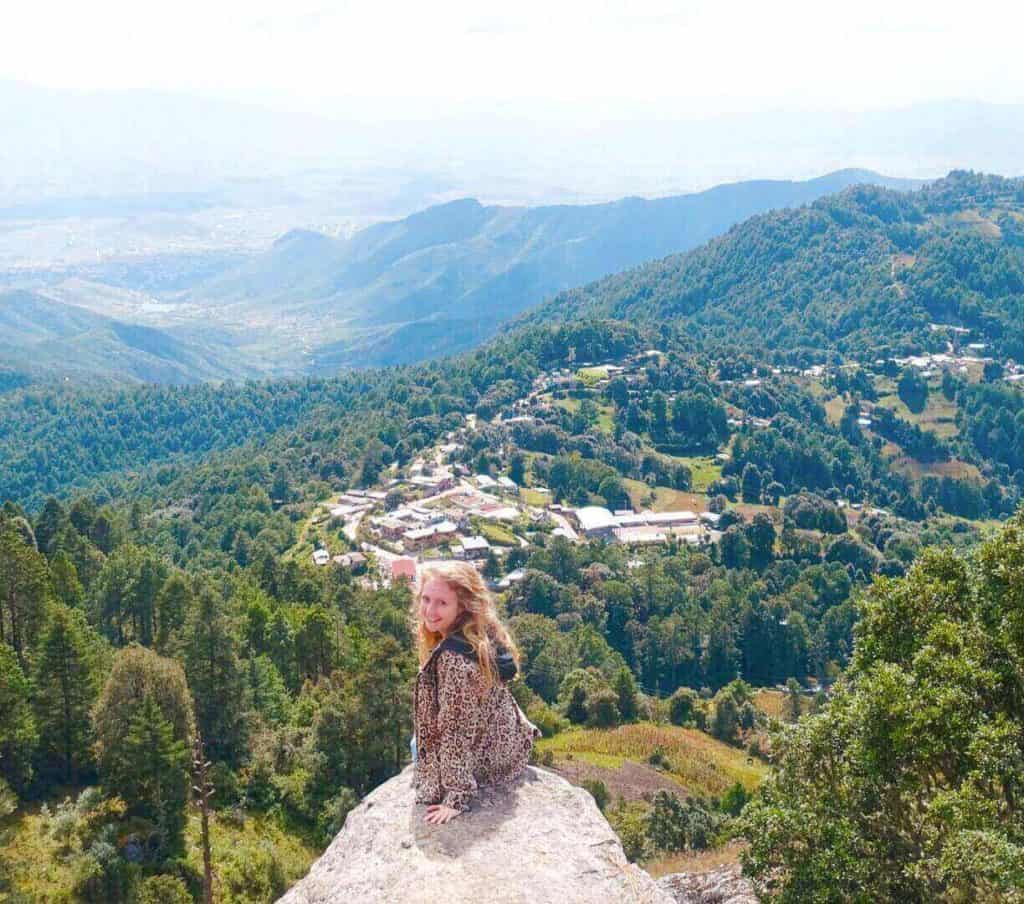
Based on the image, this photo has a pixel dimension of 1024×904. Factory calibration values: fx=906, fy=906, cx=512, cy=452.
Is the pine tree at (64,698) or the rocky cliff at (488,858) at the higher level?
the rocky cliff at (488,858)

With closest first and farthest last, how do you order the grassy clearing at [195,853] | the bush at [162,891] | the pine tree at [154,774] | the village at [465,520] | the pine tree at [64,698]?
the grassy clearing at [195,853] < the bush at [162,891] < the pine tree at [154,774] < the pine tree at [64,698] < the village at [465,520]

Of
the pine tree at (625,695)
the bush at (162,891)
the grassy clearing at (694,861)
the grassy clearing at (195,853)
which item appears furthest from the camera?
the pine tree at (625,695)

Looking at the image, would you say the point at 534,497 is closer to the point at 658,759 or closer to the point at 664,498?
the point at 664,498

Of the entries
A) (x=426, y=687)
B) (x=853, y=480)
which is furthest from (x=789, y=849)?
(x=853, y=480)

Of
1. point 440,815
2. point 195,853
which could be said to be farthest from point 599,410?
point 440,815

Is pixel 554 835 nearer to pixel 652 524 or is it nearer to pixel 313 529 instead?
pixel 313 529

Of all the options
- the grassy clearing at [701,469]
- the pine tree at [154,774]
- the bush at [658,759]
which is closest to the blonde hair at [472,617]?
the pine tree at [154,774]

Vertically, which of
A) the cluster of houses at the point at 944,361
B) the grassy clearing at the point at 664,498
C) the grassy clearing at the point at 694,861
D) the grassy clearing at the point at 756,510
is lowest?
the grassy clearing at the point at 756,510

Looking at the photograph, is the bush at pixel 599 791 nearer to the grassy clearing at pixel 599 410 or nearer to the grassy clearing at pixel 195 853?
the grassy clearing at pixel 195 853

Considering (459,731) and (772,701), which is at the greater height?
(459,731)
